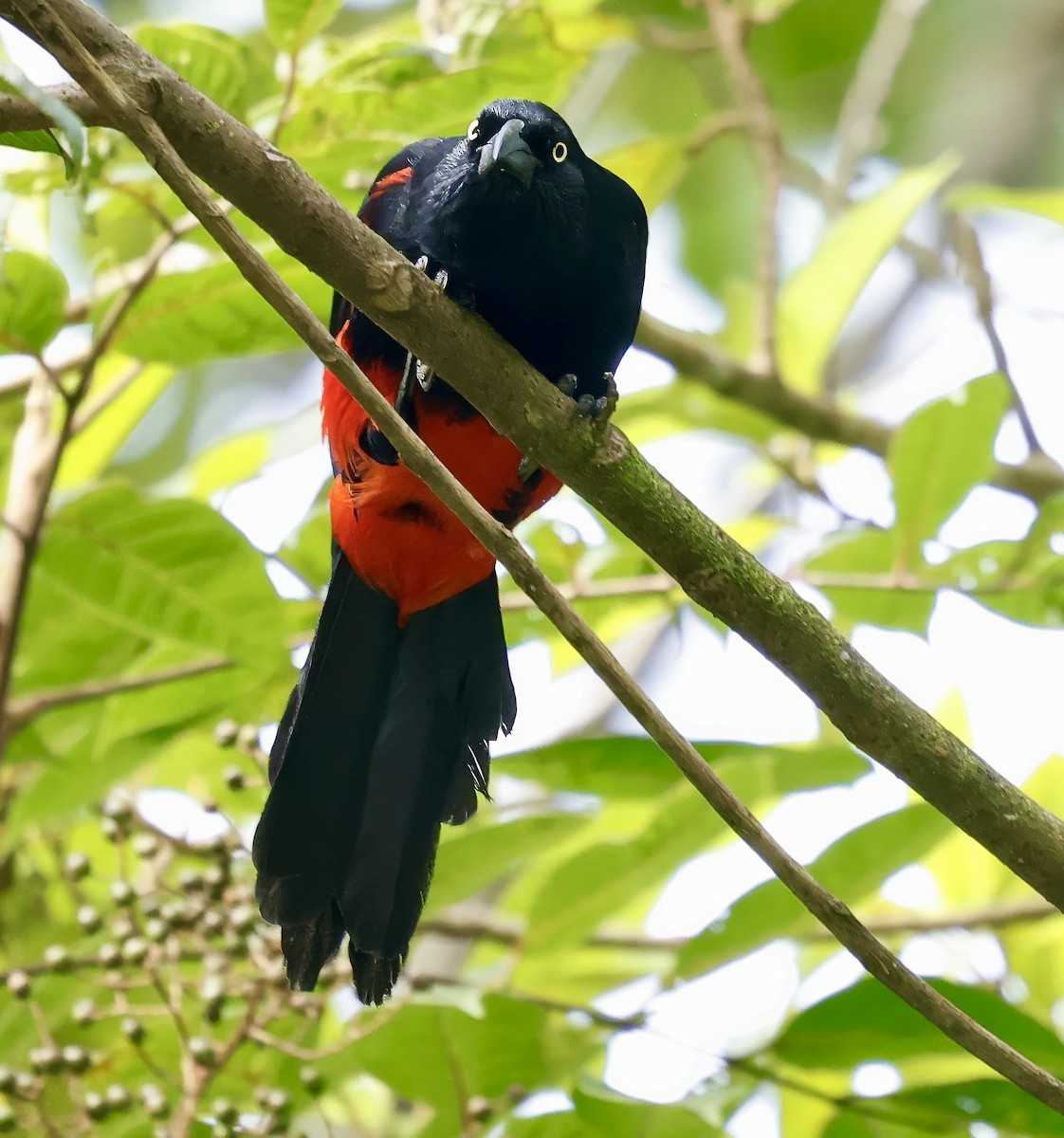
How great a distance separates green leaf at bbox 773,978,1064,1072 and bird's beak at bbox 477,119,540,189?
4.59 ft

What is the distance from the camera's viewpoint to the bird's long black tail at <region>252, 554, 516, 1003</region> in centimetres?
235

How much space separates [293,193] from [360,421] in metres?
1.00

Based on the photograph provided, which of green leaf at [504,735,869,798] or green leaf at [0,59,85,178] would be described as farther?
green leaf at [504,735,869,798]

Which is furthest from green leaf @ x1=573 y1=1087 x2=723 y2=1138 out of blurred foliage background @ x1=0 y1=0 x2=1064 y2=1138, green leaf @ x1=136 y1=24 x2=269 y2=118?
green leaf @ x1=136 y1=24 x2=269 y2=118

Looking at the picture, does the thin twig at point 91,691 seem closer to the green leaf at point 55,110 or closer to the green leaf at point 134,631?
the green leaf at point 134,631

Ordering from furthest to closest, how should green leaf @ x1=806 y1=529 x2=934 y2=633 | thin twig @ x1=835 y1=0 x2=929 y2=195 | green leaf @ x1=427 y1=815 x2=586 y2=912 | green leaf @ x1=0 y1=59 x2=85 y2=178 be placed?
thin twig @ x1=835 y1=0 x2=929 y2=195 < green leaf @ x1=806 y1=529 x2=934 y2=633 < green leaf @ x1=427 y1=815 x2=586 y2=912 < green leaf @ x1=0 y1=59 x2=85 y2=178

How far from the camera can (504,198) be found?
249cm

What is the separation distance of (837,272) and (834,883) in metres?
1.51

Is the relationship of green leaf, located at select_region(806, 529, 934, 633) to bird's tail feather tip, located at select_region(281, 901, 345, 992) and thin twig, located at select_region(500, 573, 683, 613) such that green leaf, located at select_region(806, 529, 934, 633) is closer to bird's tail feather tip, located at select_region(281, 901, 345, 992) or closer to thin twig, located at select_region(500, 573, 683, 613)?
thin twig, located at select_region(500, 573, 683, 613)

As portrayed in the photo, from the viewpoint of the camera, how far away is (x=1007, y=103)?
5949 mm

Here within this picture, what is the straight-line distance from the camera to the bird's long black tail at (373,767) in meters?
2.35

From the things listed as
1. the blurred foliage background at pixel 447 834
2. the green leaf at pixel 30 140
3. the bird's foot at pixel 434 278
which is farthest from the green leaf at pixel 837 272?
the green leaf at pixel 30 140

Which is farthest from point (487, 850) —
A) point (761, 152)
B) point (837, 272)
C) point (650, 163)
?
point (761, 152)

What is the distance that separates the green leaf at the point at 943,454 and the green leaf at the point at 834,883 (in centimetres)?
52
